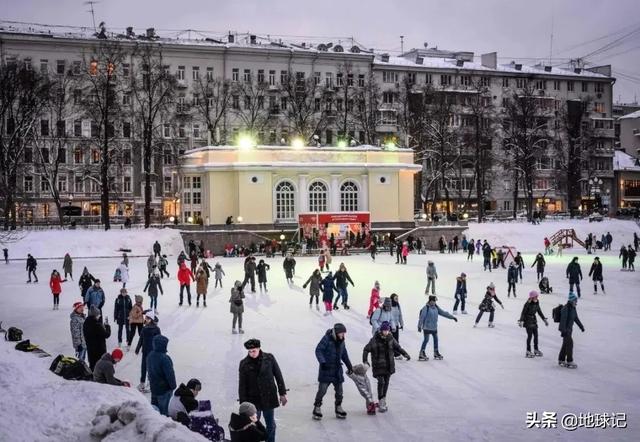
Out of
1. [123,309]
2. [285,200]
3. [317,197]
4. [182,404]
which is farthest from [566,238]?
[182,404]

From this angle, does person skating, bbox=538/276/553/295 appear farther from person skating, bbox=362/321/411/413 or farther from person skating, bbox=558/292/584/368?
person skating, bbox=362/321/411/413

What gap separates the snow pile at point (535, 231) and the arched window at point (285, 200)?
13035 millimetres

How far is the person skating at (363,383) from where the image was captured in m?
10.6

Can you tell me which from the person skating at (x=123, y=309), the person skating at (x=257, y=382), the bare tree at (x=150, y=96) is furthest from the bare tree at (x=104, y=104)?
the person skating at (x=257, y=382)

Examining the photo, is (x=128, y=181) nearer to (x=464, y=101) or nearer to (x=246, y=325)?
(x=464, y=101)

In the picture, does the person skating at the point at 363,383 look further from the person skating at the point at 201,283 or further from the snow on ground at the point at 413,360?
the person skating at the point at 201,283

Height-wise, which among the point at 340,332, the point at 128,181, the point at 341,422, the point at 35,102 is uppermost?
the point at 35,102

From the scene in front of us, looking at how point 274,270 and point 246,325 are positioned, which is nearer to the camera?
point 246,325

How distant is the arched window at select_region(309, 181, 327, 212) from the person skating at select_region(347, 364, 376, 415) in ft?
141

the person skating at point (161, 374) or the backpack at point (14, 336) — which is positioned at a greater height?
the person skating at point (161, 374)

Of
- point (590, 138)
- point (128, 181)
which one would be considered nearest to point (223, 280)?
point (128, 181)

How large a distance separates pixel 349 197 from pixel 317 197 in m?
2.56

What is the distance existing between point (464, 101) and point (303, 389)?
73.9m

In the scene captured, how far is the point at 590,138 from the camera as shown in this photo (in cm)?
8162
